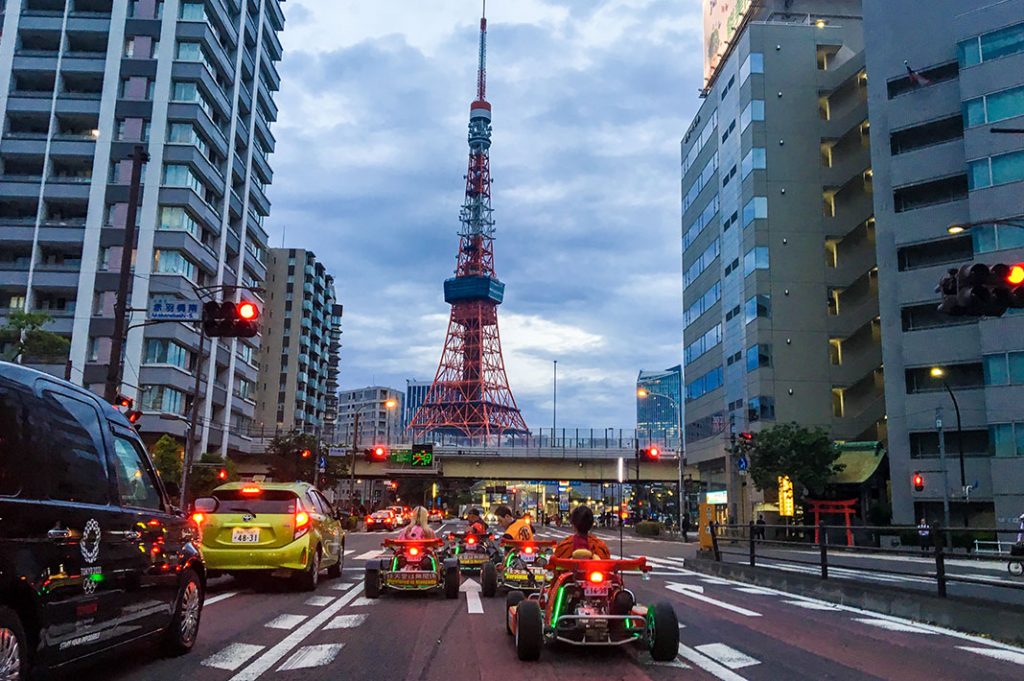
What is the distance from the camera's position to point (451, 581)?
42.2ft

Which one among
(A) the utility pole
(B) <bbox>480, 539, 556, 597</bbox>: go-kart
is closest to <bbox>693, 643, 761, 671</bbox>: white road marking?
(B) <bbox>480, 539, 556, 597</bbox>: go-kart

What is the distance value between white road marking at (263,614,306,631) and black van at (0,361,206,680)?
90.9 inches

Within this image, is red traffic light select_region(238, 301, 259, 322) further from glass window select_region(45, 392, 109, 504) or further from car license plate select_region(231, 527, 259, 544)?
glass window select_region(45, 392, 109, 504)

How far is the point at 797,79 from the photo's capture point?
56844mm

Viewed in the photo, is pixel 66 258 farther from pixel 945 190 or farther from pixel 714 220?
pixel 945 190

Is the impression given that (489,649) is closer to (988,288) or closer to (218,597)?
(218,597)

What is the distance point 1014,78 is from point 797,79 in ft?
57.0

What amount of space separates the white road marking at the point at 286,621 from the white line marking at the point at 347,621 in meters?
0.41

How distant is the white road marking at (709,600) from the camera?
11.9 meters

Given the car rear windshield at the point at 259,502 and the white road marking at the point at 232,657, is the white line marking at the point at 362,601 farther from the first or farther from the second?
the white road marking at the point at 232,657

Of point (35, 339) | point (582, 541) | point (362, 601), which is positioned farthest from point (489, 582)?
point (35, 339)

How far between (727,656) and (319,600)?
668 cm

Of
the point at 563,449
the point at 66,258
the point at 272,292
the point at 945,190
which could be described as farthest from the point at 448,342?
the point at 945,190

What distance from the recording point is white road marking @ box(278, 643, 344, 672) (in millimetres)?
7372
